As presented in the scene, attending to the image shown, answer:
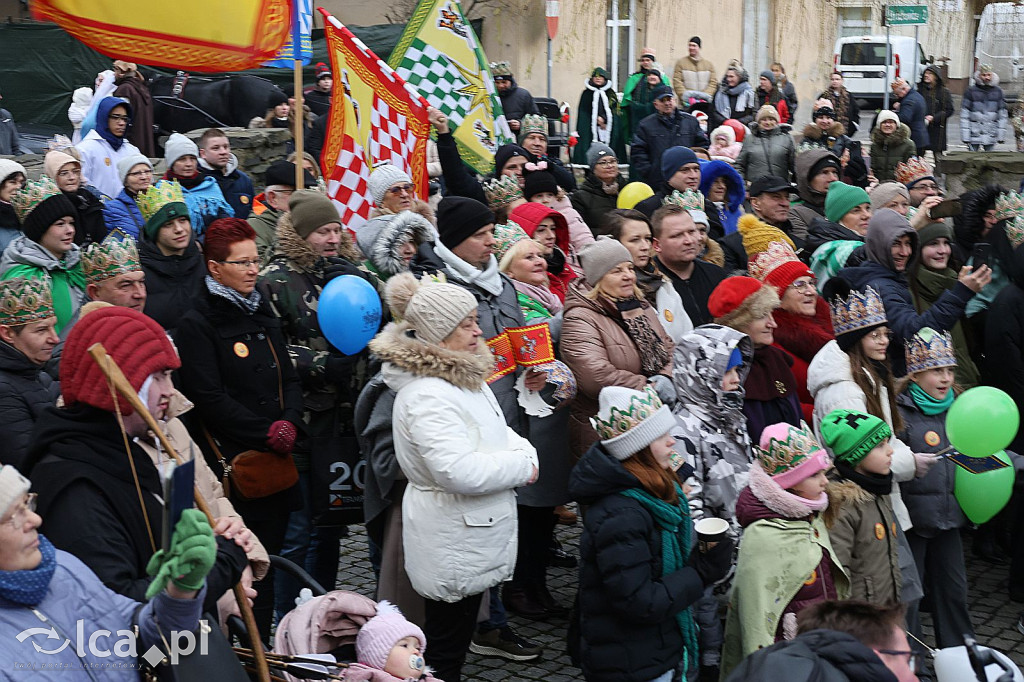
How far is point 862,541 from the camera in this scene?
4.72 m

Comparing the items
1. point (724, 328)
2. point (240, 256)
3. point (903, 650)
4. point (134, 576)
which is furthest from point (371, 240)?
point (903, 650)

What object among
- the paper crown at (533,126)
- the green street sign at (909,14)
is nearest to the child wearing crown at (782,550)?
the paper crown at (533,126)

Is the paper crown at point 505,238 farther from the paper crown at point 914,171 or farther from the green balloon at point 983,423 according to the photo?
the paper crown at point 914,171

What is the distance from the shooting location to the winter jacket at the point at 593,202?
9.64 m

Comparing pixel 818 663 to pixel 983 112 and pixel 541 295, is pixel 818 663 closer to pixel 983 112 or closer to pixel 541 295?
pixel 541 295

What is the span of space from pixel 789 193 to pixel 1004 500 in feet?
11.3

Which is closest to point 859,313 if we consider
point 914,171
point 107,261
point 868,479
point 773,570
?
point 868,479

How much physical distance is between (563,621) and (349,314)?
196 cm

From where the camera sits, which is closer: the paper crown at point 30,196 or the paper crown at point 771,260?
the paper crown at point 771,260

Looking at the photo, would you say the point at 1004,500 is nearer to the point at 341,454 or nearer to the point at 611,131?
the point at 341,454

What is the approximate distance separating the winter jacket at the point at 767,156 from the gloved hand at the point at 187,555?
982 centimetres

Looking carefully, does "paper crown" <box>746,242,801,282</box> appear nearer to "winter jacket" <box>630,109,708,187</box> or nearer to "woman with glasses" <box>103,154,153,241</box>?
"woman with glasses" <box>103,154,153,241</box>

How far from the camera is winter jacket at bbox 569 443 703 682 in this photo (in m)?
4.14

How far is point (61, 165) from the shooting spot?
793cm
